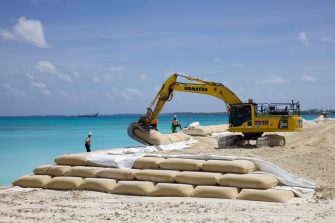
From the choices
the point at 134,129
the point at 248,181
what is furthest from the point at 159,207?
the point at 134,129

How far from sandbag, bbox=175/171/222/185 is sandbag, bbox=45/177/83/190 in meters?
2.39

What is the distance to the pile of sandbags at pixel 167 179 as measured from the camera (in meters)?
10.6

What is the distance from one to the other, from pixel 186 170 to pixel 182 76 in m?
6.89

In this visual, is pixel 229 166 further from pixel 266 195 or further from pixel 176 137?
pixel 176 137

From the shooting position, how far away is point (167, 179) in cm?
1140

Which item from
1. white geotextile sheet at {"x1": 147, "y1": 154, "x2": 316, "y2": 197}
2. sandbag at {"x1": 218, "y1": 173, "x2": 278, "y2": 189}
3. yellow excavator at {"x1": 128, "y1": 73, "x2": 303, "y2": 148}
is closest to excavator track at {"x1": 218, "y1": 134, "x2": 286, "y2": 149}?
yellow excavator at {"x1": 128, "y1": 73, "x2": 303, "y2": 148}

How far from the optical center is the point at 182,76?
1816 cm

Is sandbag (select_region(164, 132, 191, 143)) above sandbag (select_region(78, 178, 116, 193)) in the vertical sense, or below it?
above

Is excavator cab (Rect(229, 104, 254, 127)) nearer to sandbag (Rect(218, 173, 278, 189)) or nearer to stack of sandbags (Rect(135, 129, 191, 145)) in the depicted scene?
stack of sandbags (Rect(135, 129, 191, 145))

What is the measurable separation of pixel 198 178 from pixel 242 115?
21.6 feet

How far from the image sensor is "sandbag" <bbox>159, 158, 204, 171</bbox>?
11.6m

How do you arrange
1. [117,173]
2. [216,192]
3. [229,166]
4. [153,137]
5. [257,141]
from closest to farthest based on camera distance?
[216,192]
[229,166]
[117,173]
[257,141]
[153,137]

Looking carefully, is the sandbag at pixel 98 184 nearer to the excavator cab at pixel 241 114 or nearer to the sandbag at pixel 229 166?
the sandbag at pixel 229 166

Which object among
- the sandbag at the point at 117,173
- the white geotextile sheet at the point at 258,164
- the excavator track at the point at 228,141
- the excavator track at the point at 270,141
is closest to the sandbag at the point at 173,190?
the sandbag at the point at 117,173
